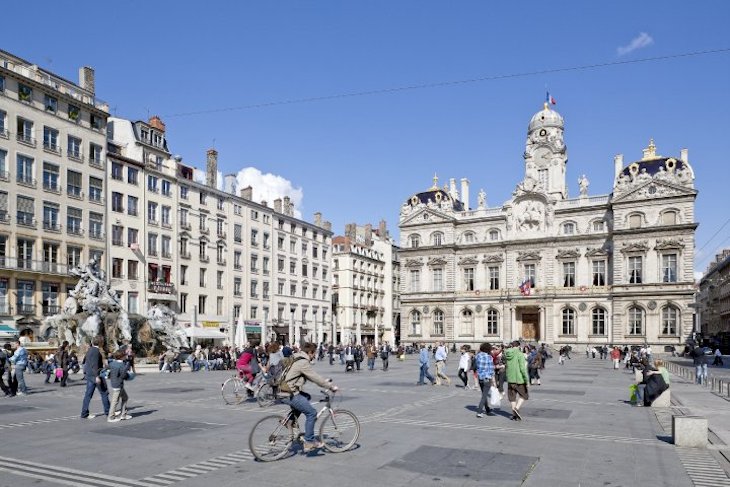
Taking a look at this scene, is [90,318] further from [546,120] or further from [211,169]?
[546,120]

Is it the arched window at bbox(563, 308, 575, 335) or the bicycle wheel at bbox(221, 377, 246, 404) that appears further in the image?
the arched window at bbox(563, 308, 575, 335)

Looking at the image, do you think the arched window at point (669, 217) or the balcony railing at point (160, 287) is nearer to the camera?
the balcony railing at point (160, 287)

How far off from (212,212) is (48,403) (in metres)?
42.3

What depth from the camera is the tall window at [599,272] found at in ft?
221

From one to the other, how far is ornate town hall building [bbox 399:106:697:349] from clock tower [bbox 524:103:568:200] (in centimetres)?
12

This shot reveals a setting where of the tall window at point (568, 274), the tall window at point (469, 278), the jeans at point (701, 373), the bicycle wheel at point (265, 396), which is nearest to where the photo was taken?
the bicycle wheel at point (265, 396)

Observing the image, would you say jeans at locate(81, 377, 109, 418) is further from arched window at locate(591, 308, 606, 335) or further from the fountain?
arched window at locate(591, 308, 606, 335)

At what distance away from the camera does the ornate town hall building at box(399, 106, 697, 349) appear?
62.8m

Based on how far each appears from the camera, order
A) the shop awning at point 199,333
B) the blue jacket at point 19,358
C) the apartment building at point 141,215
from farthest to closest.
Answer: the apartment building at point 141,215 → the shop awning at point 199,333 → the blue jacket at point 19,358

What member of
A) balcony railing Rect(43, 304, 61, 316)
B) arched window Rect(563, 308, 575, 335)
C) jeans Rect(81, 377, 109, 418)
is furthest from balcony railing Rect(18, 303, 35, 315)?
arched window Rect(563, 308, 575, 335)

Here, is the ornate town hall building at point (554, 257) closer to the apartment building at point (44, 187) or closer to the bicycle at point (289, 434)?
the apartment building at point (44, 187)

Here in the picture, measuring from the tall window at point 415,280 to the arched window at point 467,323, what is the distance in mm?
6672

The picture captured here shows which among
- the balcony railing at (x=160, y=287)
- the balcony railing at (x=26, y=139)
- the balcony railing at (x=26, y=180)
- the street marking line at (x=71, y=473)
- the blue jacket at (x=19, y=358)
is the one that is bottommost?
the street marking line at (x=71, y=473)

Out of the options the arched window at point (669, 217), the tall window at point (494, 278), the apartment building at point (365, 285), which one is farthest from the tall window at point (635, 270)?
the apartment building at point (365, 285)
